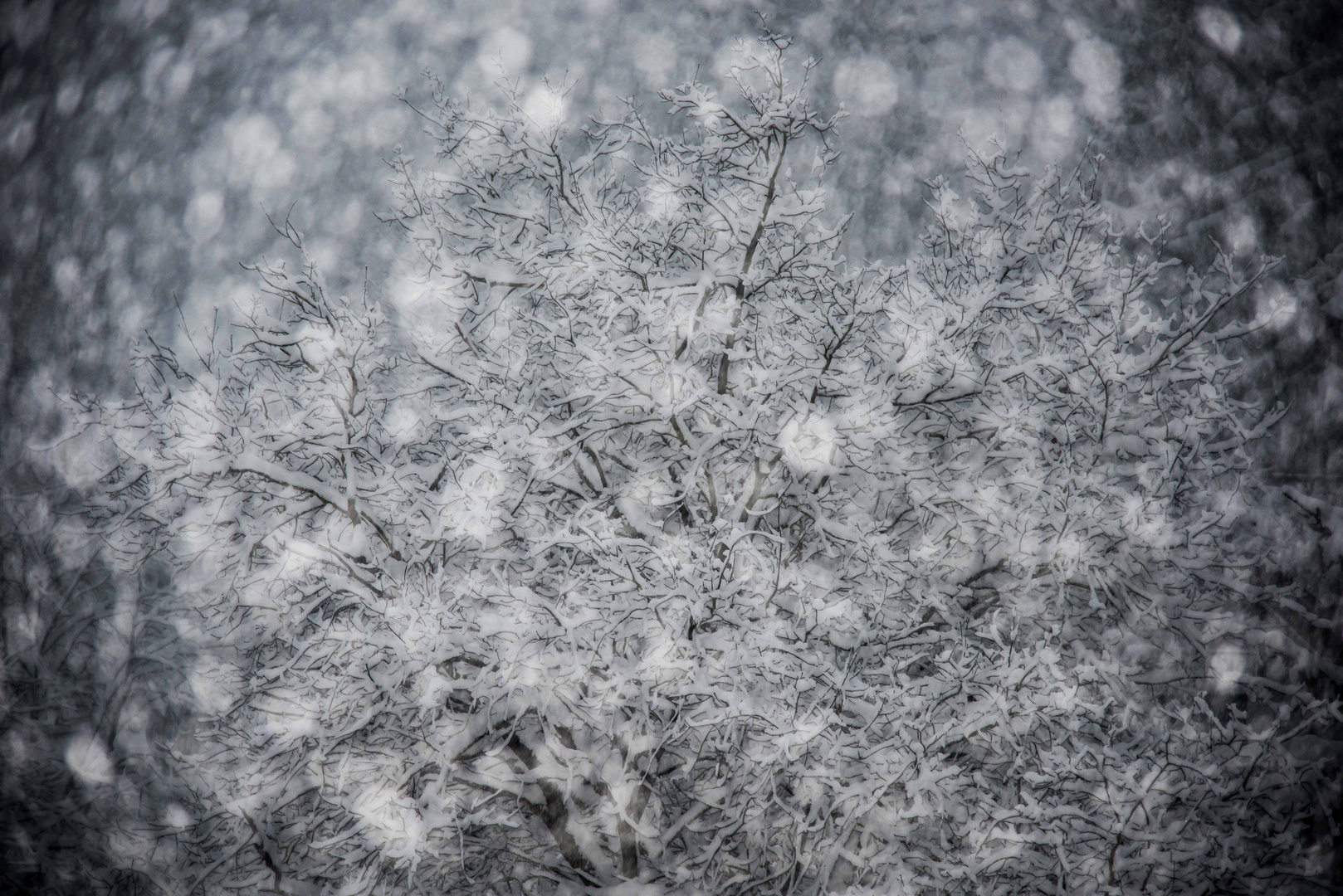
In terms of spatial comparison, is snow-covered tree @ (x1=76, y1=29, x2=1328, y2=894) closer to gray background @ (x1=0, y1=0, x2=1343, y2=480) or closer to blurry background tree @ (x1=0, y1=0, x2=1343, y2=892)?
gray background @ (x1=0, y1=0, x2=1343, y2=480)

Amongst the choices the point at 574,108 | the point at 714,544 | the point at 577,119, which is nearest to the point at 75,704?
the point at 714,544

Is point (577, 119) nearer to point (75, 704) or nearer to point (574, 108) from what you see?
point (574, 108)

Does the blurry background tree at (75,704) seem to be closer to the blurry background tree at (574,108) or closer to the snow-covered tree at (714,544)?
the blurry background tree at (574,108)

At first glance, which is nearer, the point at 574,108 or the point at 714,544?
the point at 714,544

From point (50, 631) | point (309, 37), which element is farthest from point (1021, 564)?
point (309, 37)

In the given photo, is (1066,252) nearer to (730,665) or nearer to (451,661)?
(730,665)

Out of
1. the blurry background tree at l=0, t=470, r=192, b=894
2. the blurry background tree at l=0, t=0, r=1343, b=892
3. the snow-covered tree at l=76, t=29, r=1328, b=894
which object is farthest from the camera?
the blurry background tree at l=0, t=0, r=1343, b=892

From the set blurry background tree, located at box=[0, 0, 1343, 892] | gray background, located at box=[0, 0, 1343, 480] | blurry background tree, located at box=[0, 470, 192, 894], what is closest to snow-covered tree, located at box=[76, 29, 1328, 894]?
blurry background tree, located at box=[0, 470, 192, 894]

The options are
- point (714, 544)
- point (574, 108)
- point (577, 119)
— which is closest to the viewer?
point (714, 544)

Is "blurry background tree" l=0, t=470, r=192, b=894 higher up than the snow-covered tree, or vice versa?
the snow-covered tree

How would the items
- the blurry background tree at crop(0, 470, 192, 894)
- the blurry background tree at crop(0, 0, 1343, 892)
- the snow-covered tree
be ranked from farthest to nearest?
1. the blurry background tree at crop(0, 0, 1343, 892)
2. the blurry background tree at crop(0, 470, 192, 894)
3. the snow-covered tree
